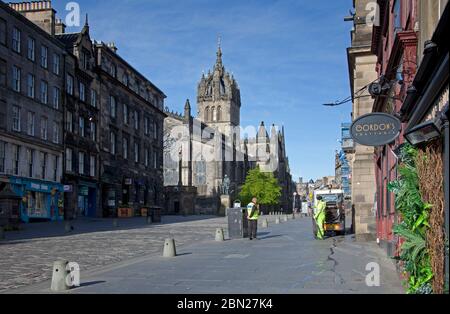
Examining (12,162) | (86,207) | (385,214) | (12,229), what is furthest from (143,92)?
(385,214)

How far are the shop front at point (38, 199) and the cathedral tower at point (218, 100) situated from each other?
92958 mm

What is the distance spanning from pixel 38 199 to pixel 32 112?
20.9ft

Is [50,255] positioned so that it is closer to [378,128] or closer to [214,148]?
[378,128]

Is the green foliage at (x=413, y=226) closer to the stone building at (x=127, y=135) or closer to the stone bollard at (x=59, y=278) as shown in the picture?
the stone bollard at (x=59, y=278)

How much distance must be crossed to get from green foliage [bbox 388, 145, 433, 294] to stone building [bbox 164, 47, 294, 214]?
77543mm

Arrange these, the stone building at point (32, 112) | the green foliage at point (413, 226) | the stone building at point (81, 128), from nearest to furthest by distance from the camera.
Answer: the green foliage at point (413, 226)
the stone building at point (32, 112)
the stone building at point (81, 128)

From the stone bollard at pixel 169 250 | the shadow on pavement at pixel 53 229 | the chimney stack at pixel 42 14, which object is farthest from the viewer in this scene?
the chimney stack at pixel 42 14

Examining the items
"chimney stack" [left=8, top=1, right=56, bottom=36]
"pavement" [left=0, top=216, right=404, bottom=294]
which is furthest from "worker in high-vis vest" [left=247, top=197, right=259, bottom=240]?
"chimney stack" [left=8, top=1, right=56, bottom=36]

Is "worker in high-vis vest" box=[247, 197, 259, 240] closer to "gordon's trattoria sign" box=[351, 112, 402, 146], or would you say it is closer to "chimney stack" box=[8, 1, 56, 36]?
"gordon's trattoria sign" box=[351, 112, 402, 146]

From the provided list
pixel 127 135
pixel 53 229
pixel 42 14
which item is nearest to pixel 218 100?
pixel 127 135

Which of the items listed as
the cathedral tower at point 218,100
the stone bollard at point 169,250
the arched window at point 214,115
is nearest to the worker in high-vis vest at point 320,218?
the stone bollard at point 169,250

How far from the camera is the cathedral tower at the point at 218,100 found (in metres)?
136

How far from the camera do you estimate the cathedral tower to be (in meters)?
136
